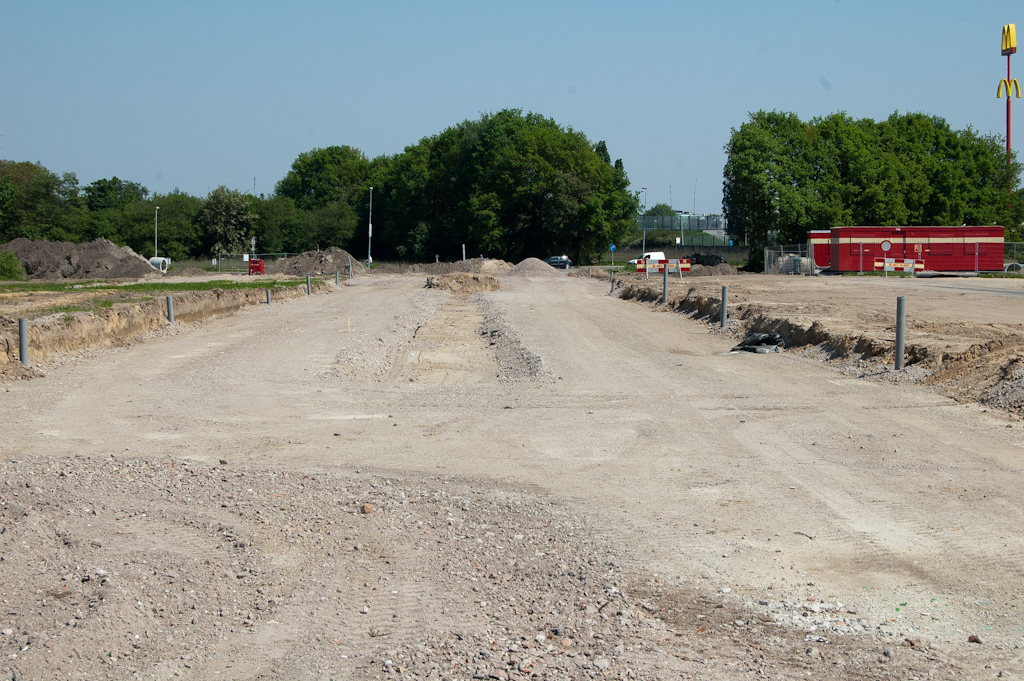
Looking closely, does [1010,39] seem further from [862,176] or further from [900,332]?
[900,332]

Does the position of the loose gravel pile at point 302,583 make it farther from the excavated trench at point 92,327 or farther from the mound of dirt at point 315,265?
the mound of dirt at point 315,265

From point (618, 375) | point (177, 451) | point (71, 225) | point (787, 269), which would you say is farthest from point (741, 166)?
point (71, 225)

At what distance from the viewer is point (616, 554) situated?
6.23 meters

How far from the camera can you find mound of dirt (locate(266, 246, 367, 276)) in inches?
2827

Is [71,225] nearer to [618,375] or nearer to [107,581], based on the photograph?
[618,375]

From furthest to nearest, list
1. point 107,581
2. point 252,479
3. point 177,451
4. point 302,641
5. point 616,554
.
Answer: point 177,451, point 252,479, point 616,554, point 107,581, point 302,641

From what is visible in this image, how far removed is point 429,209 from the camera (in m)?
102

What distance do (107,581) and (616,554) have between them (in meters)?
3.45

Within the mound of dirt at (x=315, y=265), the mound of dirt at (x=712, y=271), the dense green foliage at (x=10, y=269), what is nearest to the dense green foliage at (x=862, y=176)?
the mound of dirt at (x=712, y=271)

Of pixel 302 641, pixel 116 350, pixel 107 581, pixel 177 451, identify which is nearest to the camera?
pixel 302 641

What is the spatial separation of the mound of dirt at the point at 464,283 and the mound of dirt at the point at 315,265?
20919mm

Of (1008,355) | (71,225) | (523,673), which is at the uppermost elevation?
(71,225)

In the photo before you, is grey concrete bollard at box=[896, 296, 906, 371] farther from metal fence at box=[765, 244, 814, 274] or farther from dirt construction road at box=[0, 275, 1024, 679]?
metal fence at box=[765, 244, 814, 274]

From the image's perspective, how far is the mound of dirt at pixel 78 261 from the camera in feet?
208
